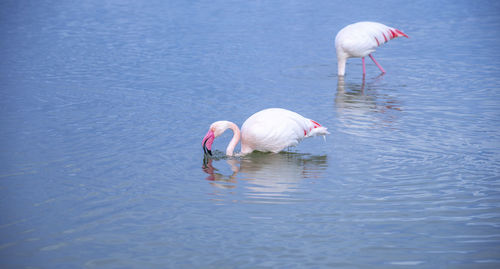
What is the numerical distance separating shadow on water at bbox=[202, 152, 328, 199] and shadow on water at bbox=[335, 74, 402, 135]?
44.7 inches

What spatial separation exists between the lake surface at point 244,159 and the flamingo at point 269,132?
16 cm

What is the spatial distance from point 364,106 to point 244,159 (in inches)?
106

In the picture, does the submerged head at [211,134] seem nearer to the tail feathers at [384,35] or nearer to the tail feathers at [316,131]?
the tail feathers at [316,131]

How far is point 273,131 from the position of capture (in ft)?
21.1

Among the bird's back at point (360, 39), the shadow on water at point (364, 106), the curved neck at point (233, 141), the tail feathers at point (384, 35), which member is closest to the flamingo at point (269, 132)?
the curved neck at point (233, 141)

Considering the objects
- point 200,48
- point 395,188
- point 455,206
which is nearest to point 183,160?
point 395,188

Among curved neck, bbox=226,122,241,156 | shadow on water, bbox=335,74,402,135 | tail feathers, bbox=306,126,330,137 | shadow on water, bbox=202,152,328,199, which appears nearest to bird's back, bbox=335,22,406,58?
shadow on water, bbox=335,74,402,135

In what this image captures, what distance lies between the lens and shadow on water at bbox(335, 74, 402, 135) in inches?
303

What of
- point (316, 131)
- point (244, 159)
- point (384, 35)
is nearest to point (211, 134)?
point (244, 159)

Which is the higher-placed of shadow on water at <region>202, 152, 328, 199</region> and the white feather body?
the white feather body

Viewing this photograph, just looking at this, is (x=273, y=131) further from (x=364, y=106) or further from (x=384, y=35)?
(x=384, y=35)

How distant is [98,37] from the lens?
1459 centimetres

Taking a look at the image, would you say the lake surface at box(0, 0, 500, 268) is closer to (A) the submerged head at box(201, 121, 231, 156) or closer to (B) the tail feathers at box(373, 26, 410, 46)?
(A) the submerged head at box(201, 121, 231, 156)

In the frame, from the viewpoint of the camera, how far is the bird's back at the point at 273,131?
6.43 metres
